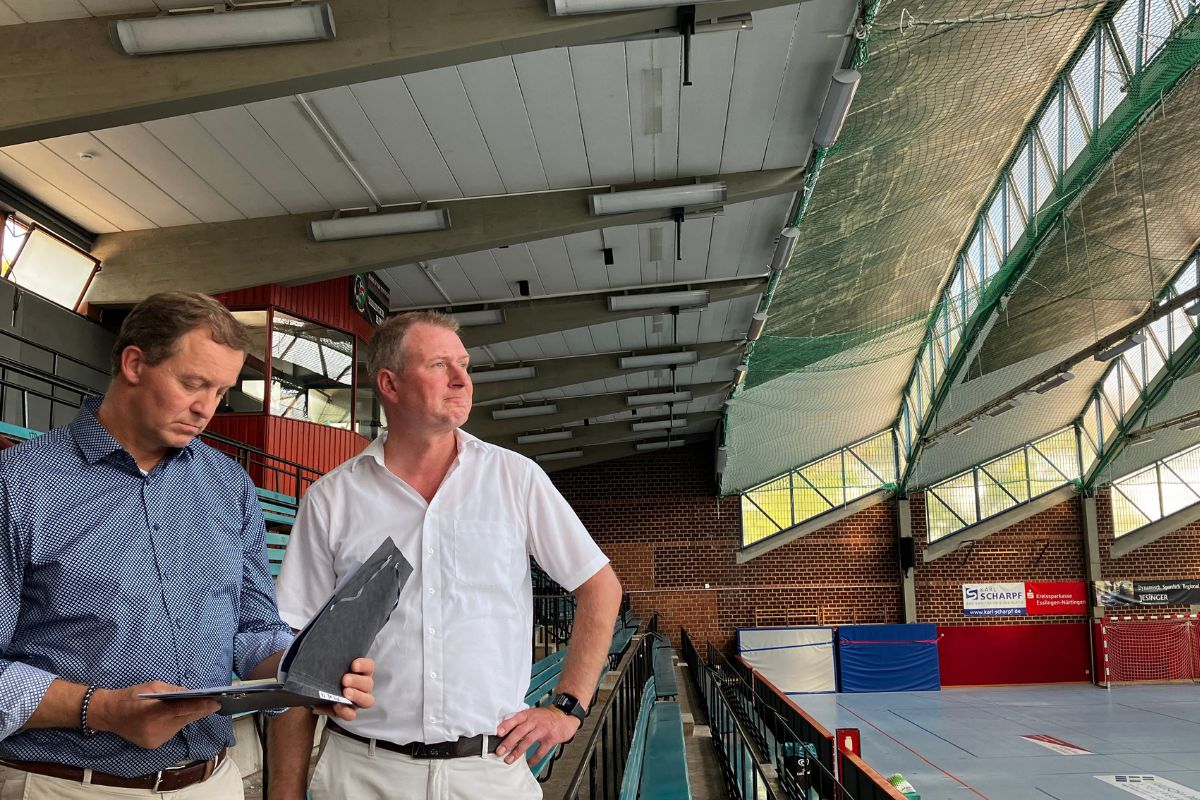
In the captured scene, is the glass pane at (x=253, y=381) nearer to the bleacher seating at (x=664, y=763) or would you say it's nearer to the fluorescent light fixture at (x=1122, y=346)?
the bleacher seating at (x=664, y=763)

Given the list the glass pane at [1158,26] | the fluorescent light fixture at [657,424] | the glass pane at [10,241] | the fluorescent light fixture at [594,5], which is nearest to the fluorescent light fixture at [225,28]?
the fluorescent light fixture at [594,5]

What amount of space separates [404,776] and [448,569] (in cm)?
37

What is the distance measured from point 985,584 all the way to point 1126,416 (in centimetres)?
512

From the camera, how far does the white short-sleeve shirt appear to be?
5.89ft

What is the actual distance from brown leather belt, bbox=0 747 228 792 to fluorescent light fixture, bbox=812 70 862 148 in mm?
6107

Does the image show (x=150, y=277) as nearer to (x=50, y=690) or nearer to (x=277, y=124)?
(x=277, y=124)

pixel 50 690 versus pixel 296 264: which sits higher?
pixel 296 264

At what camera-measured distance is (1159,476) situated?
77.6 ft

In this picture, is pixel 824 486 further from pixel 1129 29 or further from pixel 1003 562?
pixel 1129 29

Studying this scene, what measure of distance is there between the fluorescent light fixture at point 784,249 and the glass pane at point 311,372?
4.70 metres

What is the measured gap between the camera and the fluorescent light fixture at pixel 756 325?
40.9 feet

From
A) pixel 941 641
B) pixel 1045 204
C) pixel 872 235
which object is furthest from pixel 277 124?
pixel 941 641

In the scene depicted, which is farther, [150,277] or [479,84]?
[150,277]

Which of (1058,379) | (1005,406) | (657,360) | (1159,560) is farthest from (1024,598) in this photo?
(657,360)
